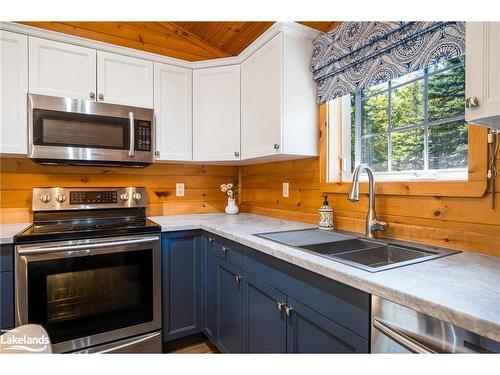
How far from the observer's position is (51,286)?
1.59m

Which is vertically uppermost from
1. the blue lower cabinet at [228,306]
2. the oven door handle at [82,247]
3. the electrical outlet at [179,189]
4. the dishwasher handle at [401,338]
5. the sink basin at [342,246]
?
the electrical outlet at [179,189]

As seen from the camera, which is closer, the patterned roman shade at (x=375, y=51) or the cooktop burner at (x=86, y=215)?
the patterned roman shade at (x=375, y=51)

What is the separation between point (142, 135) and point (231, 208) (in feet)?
3.25

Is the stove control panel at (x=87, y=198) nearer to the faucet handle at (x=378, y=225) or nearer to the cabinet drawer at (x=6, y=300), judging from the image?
the cabinet drawer at (x=6, y=300)

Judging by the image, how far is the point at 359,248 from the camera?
Answer: 4.75 ft

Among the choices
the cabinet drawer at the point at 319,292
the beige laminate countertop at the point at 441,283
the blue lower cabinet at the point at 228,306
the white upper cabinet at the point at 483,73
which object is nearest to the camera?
the beige laminate countertop at the point at 441,283

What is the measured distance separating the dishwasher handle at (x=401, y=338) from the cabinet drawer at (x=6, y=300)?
177 cm

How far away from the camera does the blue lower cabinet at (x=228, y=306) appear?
1.63m

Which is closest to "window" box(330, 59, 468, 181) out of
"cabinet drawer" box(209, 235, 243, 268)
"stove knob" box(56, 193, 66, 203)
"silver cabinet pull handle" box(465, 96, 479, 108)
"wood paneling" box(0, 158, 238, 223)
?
"silver cabinet pull handle" box(465, 96, 479, 108)

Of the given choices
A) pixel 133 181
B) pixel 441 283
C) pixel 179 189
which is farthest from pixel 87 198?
pixel 441 283

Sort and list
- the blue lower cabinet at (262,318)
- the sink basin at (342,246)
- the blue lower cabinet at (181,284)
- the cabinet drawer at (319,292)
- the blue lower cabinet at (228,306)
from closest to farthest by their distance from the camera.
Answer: the cabinet drawer at (319,292), the blue lower cabinet at (262,318), the sink basin at (342,246), the blue lower cabinet at (228,306), the blue lower cabinet at (181,284)

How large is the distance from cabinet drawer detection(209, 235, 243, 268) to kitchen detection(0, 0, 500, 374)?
0.5 inches

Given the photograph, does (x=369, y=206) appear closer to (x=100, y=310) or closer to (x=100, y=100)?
(x=100, y=310)

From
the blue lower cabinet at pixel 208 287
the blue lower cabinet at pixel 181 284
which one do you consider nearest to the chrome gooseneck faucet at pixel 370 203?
the blue lower cabinet at pixel 208 287
